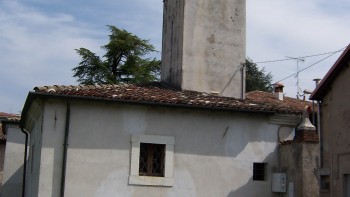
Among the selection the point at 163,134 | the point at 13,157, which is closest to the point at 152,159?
the point at 163,134

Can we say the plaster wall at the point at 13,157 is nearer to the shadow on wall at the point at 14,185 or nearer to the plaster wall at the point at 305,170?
the shadow on wall at the point at 14,185

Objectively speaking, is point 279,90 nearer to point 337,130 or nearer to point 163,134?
point 163,134

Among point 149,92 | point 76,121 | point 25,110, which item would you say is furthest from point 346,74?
point 25,110

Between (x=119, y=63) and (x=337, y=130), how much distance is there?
69.3 ft

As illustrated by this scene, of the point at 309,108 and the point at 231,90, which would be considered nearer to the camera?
the point at 309,108

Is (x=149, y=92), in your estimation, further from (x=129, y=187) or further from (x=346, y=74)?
(x=346, y=74)

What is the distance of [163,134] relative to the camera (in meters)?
14.1

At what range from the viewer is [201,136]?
14.4 meters

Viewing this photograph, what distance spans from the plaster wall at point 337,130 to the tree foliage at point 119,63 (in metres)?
19.2

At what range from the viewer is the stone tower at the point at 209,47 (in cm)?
1711

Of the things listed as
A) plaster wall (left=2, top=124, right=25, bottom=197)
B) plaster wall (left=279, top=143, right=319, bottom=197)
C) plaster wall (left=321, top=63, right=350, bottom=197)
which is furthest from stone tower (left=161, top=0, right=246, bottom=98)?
plaster wall (left=2, top=124, right=25, bottom=197)

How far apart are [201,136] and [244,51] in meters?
4.85

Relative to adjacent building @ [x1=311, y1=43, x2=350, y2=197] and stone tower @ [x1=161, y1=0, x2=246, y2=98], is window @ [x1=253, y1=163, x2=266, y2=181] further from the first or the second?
stone tower @ [x1=161, y1=0, x2=246, y2=98]

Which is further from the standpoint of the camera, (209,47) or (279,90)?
(279,90)
